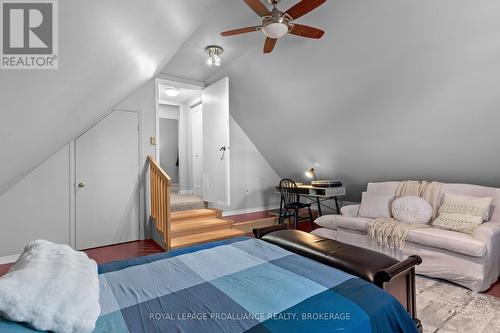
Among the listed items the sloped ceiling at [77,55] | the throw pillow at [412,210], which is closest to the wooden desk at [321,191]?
the throw pillow at [412,210]

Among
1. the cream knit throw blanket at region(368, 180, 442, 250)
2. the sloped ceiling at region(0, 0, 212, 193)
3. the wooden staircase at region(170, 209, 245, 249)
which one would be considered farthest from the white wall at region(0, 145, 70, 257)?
the cream knit throw blanket at region(368, 180, 442, 250)

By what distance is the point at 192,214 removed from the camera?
156 inches

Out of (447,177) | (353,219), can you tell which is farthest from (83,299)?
(447,177)

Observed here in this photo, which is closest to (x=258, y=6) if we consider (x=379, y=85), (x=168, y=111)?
(x=379, y=85)

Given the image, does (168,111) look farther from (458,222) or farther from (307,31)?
(458,222)

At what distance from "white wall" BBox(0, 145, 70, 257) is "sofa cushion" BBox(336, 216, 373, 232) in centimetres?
372

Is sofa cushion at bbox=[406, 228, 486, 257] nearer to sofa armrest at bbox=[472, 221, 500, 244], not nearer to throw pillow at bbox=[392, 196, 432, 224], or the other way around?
sofa armrest at bbox=[472, 221, 500, 244]

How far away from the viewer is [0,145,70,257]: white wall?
3.02m

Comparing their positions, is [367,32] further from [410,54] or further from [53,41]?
[53,41]

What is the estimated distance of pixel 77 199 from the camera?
3.42 m

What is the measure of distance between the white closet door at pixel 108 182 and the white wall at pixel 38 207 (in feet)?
0.51

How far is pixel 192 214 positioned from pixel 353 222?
238 cm

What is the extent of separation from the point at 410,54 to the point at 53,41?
2.89 m

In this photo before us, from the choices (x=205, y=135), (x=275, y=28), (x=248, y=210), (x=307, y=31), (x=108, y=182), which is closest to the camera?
(x=275, y=28)
